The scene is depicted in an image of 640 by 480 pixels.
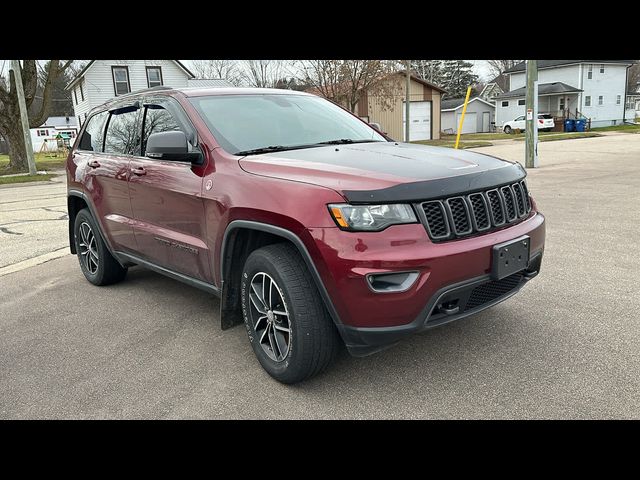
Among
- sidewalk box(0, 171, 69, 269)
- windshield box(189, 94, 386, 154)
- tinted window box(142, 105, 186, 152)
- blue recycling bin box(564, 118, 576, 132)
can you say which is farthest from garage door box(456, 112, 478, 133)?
tinted window box(142, 105, 186, 152)

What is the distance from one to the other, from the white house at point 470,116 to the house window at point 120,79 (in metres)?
31.2

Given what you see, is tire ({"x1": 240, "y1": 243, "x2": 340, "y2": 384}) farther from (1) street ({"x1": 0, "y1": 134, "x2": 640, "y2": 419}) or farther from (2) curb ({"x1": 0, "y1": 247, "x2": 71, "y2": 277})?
(2) curb ({"x1": 0, "y1": 247, "x2": 71, "y2": 277})

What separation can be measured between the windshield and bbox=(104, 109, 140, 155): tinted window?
2.81 feet

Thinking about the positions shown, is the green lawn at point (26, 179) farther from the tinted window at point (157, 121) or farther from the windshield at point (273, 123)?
the windshield at point (273, 123)

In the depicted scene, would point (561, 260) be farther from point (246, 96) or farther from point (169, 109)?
point (169, 109)

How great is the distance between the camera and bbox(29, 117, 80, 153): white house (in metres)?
50.3

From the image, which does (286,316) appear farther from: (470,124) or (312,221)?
(470,124)

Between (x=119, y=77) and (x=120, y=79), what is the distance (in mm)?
137

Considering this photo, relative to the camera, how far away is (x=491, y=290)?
3109 millimetres

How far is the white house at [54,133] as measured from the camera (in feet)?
165

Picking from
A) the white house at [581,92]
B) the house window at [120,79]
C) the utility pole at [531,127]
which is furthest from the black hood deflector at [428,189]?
the white house at [581,92]

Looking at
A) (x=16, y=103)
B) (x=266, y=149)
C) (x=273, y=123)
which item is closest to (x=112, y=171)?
(x=273, y=123)
